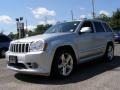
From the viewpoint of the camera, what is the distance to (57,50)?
308 inches

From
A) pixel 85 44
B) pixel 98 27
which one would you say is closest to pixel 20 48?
pixel 85 44

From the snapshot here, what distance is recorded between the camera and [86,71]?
9.16 m

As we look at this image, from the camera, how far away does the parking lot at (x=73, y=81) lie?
696 centimetres

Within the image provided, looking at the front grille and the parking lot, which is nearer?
the parking lot

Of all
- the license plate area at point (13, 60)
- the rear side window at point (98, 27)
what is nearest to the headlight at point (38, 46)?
the license plate area at point (13, 60)

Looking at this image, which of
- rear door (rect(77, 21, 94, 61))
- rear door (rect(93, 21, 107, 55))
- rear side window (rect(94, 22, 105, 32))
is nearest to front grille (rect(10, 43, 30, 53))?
rear door (rect(77, 21, 94, 61))

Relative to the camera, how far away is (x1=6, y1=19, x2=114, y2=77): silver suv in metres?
7.45

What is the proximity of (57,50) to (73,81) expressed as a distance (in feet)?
3.21

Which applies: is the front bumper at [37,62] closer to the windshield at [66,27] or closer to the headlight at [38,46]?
the headlight at [38,46]

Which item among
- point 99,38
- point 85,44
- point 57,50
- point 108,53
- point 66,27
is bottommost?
point 108,53

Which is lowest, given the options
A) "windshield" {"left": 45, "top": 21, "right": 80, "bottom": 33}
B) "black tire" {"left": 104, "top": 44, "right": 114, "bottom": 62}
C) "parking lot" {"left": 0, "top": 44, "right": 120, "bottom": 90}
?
"parking lot" {"left": 0, "top": 44, "right": 120, "bottom": 90}

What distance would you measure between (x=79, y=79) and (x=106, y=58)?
345 centimetres

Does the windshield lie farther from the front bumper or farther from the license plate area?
the license plate area

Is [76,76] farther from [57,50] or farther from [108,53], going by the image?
[108,53]
